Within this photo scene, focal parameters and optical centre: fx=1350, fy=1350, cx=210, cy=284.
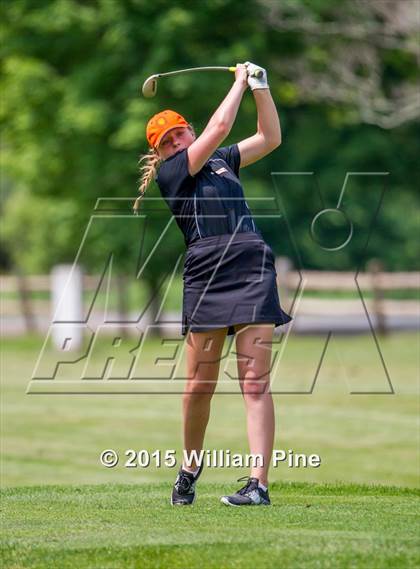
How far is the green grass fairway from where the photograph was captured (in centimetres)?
556

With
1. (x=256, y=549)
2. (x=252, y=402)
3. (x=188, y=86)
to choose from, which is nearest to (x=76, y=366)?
(x=188, y=86)

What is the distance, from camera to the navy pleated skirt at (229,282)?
6.91 metres

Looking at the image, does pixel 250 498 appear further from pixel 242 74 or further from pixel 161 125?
pixel 242 74

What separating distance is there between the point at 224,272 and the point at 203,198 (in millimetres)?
397

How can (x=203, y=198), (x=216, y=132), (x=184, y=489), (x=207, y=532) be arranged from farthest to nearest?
(x=184, y=489), (x=203, y=198), (x=216, y=132), (x=207, y=532)

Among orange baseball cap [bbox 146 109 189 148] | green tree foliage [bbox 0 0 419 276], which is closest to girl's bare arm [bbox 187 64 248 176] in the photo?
orange baseball cap [bbox 146 109 189 148]

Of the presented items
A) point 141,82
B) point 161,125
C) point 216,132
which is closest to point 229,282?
point 216,132

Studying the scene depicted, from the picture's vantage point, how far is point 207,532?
6.08 metres

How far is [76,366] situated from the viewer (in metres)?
21.2

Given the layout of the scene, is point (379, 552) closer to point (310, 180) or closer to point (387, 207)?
point (310, 180)

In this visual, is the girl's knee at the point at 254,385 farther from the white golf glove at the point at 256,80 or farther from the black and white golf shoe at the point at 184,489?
the white golf glove at the point at 256,80

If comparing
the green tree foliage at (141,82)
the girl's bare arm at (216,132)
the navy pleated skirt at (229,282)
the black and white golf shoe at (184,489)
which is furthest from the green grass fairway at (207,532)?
the green tree foliage at (141,82)

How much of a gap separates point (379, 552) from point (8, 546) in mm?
1621

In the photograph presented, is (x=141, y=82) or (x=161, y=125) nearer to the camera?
(x=161, y=125)
